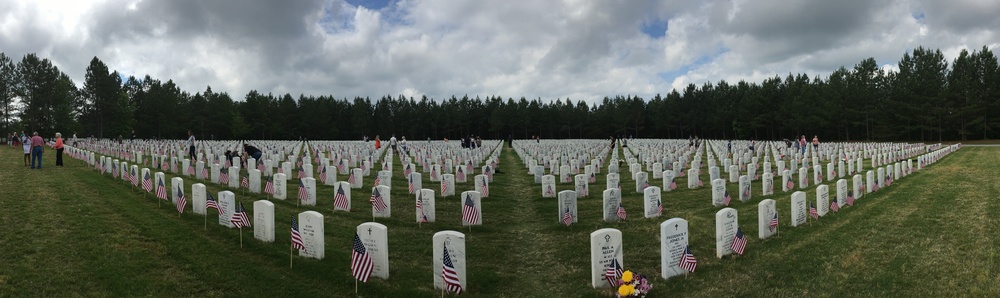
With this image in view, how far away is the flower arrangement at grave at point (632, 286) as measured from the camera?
21.6 ft

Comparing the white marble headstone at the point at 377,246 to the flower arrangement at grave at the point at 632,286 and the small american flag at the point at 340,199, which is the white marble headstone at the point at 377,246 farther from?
the small american flag at the point at 340,199

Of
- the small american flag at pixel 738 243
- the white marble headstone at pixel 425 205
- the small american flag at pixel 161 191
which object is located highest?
the small american flag at pixel 161 191

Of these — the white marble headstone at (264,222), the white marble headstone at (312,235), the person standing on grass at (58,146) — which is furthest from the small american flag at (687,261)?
the person standing on grass at (58,146)

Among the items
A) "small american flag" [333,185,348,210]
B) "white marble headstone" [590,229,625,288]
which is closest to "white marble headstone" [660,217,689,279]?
"white marble headstone" [590,229,625,288]

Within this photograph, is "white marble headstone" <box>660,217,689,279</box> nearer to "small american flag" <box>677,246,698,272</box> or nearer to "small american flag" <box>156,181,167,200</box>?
"small american flag" <box>677,246,698,272</box>

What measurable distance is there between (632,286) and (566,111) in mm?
96103

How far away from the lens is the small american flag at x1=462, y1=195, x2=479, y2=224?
11.8 m

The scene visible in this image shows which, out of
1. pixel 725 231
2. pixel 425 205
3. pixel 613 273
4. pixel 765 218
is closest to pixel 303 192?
pixel 425 205

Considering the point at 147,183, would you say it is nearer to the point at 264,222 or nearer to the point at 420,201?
the point at 264,222

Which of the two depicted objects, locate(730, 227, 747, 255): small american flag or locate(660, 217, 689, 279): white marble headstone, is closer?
locate(660, 217, 689, 279): white marble headstone

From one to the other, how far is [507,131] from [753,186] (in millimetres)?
84046

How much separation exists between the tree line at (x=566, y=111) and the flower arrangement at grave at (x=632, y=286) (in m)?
69.1

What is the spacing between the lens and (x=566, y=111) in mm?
101562

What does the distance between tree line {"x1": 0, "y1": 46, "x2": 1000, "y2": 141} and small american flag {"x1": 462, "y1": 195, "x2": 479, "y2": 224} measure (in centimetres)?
6365
